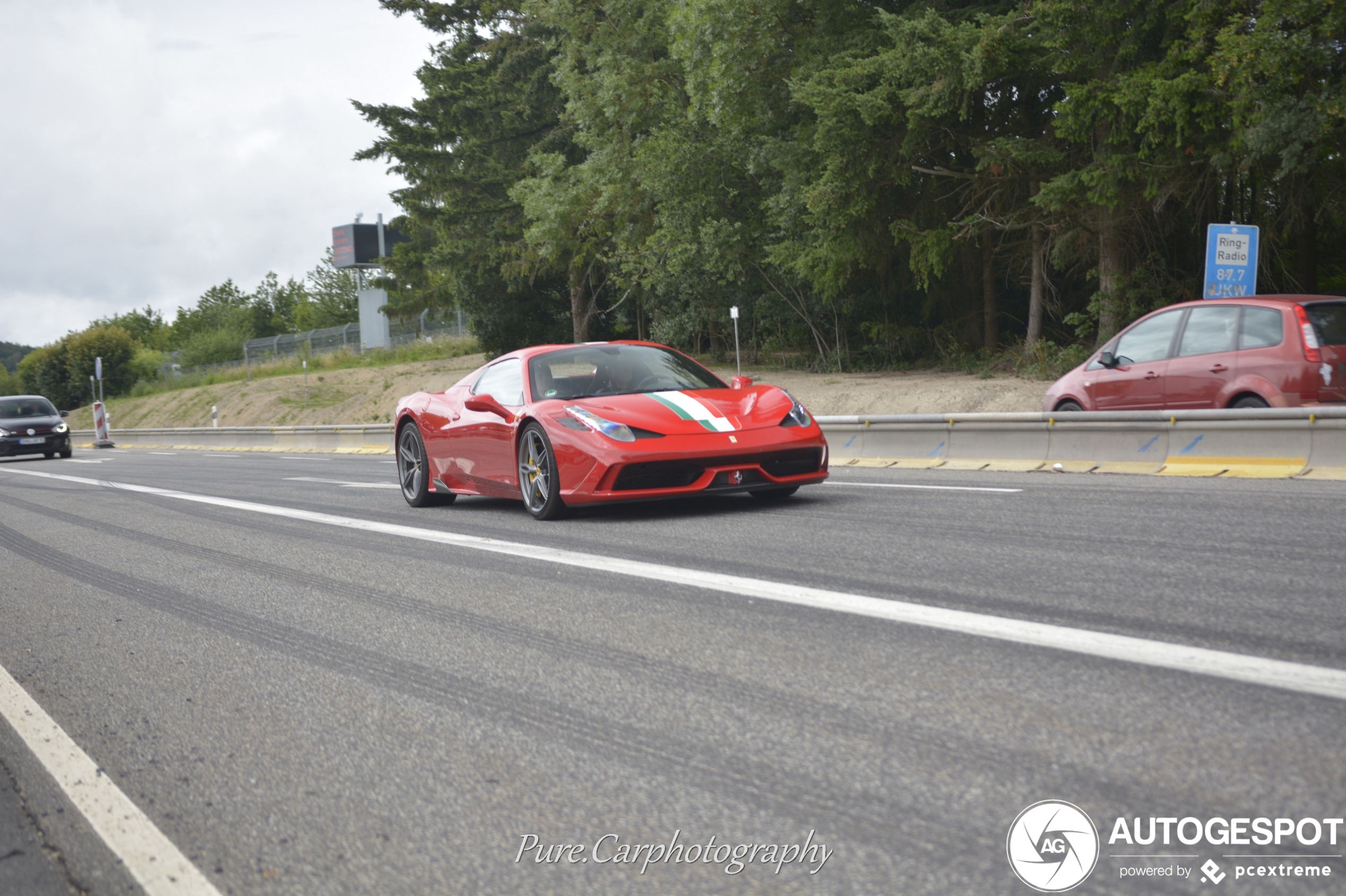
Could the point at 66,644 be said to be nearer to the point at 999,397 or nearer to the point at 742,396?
the point at 742,396

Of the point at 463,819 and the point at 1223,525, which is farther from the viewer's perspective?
the point at 1223,525

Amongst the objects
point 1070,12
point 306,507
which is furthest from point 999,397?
point 306,507

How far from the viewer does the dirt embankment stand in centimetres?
2409

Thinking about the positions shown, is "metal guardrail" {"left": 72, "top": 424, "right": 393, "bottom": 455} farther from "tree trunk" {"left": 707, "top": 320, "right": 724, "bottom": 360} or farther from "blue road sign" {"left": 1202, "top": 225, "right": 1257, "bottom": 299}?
"blue road sign" {"left": 1202, "top": 225, "right": 1257, "bottom": 299}

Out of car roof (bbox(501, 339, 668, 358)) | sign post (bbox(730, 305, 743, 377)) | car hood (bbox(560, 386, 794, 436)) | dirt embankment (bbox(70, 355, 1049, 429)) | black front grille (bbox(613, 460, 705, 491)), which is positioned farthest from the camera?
sign post (bbox(730, 305, 743, 377))

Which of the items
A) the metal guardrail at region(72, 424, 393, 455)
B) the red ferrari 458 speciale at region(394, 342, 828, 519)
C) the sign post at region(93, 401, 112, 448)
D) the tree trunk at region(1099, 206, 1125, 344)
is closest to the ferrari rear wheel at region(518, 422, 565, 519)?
the red ferrari 458 speciale at region(394, 342, 828, 519)

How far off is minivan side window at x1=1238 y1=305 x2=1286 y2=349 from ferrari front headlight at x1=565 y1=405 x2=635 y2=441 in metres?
5.47

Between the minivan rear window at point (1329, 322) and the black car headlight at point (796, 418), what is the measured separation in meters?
4.27

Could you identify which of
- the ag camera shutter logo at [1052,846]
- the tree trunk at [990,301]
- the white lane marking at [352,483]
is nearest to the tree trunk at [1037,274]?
the tree trunk at [990,301]

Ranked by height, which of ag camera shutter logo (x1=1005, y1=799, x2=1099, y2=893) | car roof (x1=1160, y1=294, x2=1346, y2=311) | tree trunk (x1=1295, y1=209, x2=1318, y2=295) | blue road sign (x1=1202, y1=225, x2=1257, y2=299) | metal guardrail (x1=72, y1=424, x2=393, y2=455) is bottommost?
metal guardrail (x1=72, y1=424, x2=393, y2=455)

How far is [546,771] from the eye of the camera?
307 centimetres

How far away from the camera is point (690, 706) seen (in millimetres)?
3510

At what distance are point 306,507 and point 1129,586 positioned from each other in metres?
8.18

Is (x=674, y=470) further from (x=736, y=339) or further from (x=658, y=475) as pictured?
(x=736, y=339)
